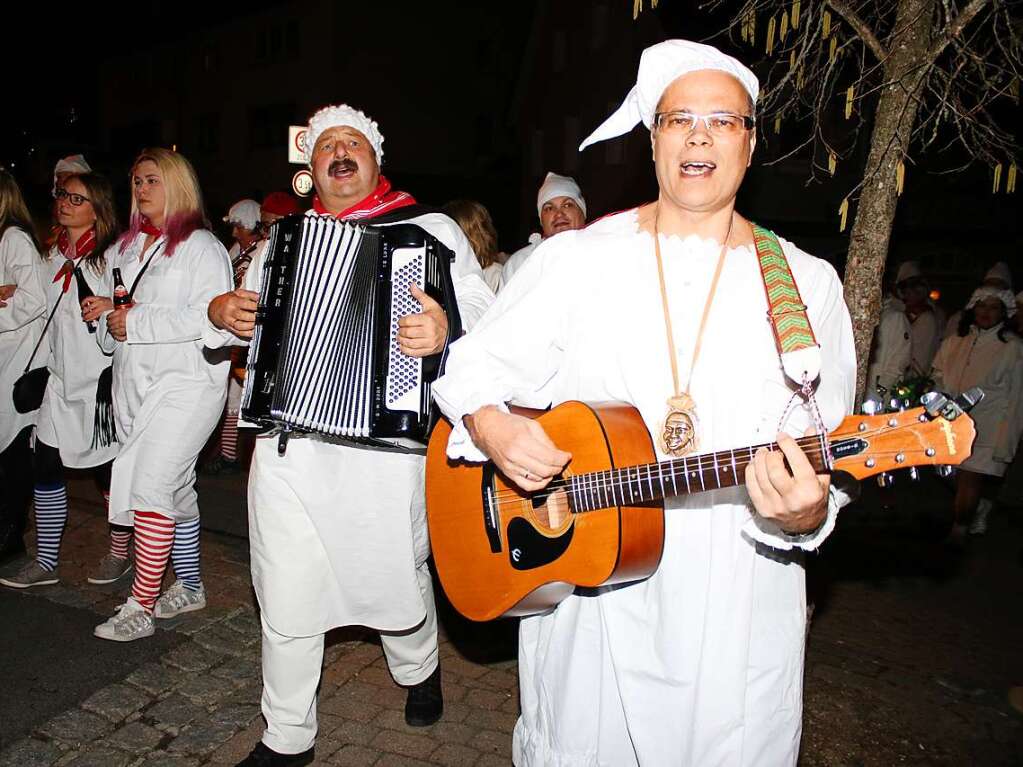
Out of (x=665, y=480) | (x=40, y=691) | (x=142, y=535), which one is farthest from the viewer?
(x=142, y=535)

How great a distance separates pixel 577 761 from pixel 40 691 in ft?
9.56

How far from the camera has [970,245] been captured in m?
19.9

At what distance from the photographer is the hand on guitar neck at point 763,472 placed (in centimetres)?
199

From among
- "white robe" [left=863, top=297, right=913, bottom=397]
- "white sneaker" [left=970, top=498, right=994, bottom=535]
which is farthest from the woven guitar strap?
"white robe" [left=863, top=297, right=913, bottom=397]

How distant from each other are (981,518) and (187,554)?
6751 mm

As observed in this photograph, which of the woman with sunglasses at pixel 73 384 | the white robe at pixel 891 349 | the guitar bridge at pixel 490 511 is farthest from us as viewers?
the white robe at pixel 891 349

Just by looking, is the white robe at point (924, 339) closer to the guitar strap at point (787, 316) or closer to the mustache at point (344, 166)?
the mustache at point (344, 166)

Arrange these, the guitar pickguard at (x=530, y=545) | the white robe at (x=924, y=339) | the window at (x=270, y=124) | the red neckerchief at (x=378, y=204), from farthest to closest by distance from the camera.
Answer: the window at (x=270, y=124) → the white robe at (x=924, y=339) → the red neckerchief at (x=378, y=204) → the guitar pickguard at (x=530, y=545)

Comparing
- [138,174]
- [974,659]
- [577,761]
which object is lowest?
[974,659]

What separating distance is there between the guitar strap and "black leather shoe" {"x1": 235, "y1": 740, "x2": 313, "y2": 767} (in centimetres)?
258

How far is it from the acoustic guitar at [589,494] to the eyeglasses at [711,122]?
786mm

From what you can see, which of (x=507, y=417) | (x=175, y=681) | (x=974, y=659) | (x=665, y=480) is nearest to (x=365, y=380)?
(x=507, y=417)

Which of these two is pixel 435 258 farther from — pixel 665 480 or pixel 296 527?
pixel 665 480

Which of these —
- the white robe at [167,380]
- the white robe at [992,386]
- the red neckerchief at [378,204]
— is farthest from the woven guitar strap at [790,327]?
the white robe at [992,386]
